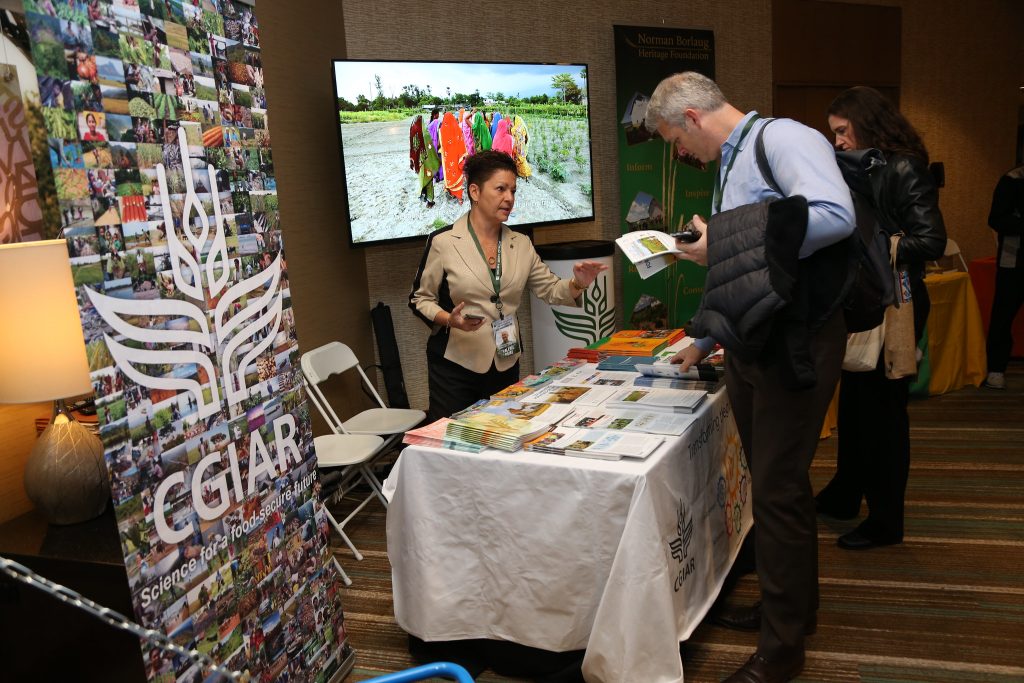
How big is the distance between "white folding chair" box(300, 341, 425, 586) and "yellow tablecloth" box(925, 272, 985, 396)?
11.6 ft

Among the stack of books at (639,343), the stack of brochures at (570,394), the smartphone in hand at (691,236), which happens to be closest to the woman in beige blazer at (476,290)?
the stack of books at (639,343)

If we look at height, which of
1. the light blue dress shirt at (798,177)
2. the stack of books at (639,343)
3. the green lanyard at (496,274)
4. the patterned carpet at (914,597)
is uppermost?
the light blue dress shirt at (798,177)

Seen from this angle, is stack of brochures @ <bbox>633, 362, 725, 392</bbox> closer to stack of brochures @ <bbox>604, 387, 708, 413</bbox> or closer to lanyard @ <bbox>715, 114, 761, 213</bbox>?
stack of brochures @ <bbox>604, 387, 708, 413</bbox>

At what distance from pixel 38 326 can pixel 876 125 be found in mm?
2766

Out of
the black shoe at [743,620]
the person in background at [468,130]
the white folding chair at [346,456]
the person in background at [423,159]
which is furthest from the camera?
the person in background at [468,130]

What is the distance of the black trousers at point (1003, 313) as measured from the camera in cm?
536

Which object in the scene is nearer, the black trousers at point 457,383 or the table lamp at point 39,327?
the table lamp at point 39,327

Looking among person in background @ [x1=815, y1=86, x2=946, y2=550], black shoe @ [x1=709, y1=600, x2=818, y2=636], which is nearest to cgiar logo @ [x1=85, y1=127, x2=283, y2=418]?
black shoe @ [x1=709, y1=600, x2=818, y2=636]

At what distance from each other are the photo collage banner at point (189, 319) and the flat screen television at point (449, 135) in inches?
81.5

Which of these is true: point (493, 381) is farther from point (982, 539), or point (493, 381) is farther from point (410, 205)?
point (982, 539)

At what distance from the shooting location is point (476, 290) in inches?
125

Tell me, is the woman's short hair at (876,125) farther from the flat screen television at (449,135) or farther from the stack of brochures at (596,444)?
the flat screen television at (449,135)

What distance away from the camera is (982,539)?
3215 millimetres

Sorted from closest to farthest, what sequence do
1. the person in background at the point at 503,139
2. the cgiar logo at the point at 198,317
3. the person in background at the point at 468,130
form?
the cgiar logo at the point at 198,317 < the person in background at the point at 468,130 < the person in background at the point at 503,139
